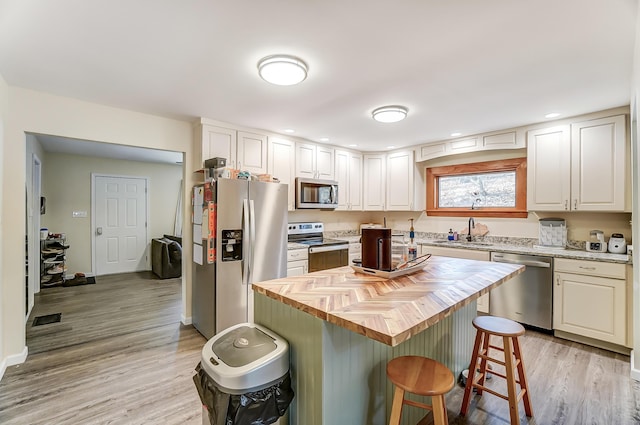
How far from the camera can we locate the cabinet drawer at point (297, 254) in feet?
12.1

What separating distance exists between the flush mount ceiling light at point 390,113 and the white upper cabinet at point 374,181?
2015 millimetres

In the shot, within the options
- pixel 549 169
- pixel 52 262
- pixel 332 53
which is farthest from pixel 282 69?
pixel 52 262

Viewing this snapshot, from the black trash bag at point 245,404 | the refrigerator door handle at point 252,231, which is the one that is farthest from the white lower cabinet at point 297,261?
the black trash bag at point 245,404

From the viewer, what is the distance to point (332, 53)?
77.1 inches

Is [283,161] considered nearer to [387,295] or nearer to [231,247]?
[231,247]

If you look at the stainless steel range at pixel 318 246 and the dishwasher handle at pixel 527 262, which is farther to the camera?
the stainless steel range at pixel 318 246

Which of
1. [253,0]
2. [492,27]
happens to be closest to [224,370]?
[253,0]

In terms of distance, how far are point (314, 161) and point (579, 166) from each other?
310cm

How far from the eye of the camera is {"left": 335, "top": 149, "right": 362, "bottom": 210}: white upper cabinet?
4.77 metres

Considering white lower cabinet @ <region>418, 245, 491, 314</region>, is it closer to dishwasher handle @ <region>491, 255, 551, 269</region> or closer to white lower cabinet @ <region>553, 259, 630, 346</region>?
dishwasher handle @ <region>491, 255, 551, 269</region>

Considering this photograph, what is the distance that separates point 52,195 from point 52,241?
0.98 m

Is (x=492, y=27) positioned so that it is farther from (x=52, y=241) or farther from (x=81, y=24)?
(x=52, y=241)

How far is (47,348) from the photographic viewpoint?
286 centimetres

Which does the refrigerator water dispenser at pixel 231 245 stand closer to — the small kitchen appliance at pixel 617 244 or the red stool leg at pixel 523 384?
the red stool leg at pixel 523 384
